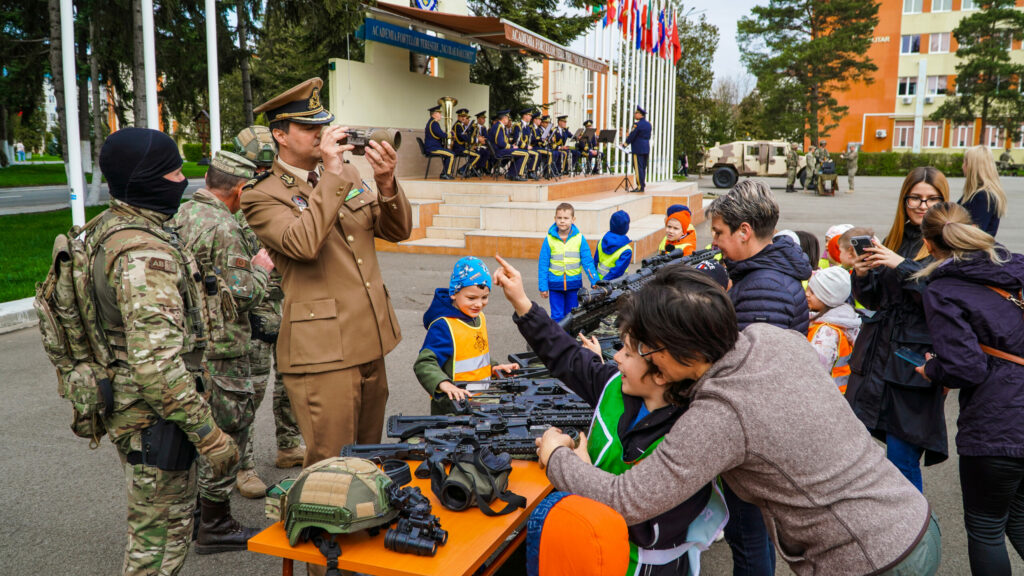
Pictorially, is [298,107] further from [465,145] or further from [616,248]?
[465,145]

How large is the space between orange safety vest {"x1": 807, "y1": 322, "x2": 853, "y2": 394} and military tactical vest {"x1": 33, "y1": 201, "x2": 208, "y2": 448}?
11.4 feet

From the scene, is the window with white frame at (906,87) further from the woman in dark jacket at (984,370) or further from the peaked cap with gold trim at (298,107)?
the peaked cap with gold trim at (298,107)

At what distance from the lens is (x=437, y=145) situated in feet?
60.3

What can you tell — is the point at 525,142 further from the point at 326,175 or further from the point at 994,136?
the point at 994,136

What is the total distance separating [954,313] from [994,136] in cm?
6037

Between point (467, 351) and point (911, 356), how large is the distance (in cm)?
217

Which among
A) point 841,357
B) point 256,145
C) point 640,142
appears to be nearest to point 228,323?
point 256,145

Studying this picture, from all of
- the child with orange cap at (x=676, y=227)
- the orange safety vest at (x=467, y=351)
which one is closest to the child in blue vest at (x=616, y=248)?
the child with orange cap at (x=676, y=227)

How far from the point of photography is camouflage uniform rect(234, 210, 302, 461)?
425 cm

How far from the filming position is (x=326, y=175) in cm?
285

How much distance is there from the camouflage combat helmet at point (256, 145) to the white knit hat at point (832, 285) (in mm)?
3486

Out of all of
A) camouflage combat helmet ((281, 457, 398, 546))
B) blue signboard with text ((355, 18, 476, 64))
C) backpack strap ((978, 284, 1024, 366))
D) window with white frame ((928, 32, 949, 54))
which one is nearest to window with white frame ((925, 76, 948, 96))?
window with white frame ((928, 32, 949, 54))

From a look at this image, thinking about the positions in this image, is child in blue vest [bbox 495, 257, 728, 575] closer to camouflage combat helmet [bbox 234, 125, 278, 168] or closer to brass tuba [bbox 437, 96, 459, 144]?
camouflage combat helmet [bbox 234, 125, 278, 168]

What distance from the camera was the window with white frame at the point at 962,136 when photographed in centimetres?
5203
